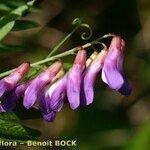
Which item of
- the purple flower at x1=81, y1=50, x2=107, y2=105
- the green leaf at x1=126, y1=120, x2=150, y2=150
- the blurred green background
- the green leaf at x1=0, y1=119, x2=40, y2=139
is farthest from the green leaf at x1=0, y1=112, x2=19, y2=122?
the blurred green background

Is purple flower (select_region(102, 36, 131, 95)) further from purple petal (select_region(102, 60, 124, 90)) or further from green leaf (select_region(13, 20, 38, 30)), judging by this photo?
green leaf (select_region(13, 20, 38, 30))

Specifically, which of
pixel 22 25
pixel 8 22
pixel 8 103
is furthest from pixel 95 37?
pixel 8 103

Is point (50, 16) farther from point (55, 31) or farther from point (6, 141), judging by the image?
point (6, 141)

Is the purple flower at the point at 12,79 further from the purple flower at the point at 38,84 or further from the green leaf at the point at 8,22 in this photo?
the green leaf at the point at 8,22

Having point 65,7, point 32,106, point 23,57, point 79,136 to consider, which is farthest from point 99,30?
point 32,106

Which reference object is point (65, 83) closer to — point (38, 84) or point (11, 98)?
point (38, 84)

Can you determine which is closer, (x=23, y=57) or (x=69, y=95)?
(x=69, y=95)
